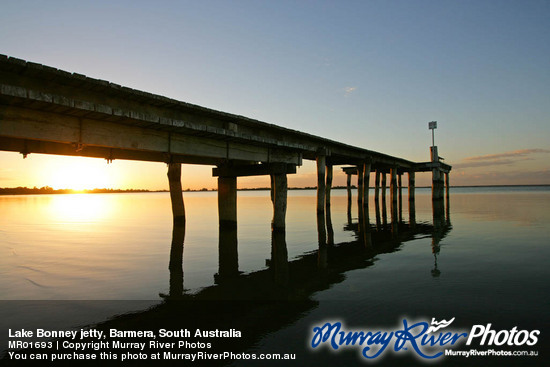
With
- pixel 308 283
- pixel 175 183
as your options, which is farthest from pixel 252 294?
pixel 175 183

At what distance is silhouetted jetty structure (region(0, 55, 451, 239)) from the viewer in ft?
32.3

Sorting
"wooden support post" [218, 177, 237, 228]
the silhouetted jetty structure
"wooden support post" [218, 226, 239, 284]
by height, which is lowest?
"wooden support post" [218, 226, 239, 284]

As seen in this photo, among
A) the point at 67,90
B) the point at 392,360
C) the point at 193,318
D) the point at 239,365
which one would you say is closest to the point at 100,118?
the point at 67,90

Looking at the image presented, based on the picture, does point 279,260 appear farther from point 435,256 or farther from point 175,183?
point 175,183

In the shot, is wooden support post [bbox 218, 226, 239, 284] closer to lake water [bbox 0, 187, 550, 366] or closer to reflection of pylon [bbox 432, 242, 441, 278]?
lake water [bbox 0, 187, 550, 366]

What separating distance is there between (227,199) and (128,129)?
1059cm

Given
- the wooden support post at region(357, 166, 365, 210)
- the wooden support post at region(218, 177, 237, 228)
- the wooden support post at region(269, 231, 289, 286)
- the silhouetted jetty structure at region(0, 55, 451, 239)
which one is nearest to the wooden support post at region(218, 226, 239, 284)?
the wooden support post at region(218, 177, 237, 228)

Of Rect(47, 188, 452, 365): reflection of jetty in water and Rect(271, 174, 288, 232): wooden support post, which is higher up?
Rect(271, 174, 288, 232): wooden support post

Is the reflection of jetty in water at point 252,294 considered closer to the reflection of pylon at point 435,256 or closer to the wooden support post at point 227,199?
the reflection of pylon at point 435,256

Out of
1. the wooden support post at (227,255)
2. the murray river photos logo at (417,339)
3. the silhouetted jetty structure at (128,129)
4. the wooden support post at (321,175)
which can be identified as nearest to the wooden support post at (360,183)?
the wooden support post at (321,175)

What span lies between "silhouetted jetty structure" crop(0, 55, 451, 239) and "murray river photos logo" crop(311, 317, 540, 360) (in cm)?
905

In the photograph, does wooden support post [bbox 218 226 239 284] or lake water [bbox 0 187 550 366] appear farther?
wooden support post [bbox 218 226 239 284]

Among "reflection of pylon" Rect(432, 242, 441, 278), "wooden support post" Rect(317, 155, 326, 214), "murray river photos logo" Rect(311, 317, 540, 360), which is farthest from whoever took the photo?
"wooden support post" Rect(317, 155, 326, 214)

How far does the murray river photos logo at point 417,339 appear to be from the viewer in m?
5.78
